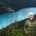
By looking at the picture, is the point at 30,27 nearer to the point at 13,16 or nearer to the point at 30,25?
the point at 30,25

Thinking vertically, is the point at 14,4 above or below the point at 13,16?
above

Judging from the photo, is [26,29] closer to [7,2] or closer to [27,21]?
[27,21]

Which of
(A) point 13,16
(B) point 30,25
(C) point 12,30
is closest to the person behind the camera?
(B) point 30,25

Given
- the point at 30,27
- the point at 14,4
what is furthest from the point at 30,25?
the point at 14,4

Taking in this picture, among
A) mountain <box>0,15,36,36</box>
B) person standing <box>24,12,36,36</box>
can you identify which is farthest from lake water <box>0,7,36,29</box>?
person standing <box>24,12,36,36</box>

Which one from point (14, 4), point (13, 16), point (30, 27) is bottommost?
point (30, 27)

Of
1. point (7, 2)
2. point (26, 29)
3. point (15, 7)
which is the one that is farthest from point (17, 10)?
point (26, 29)
